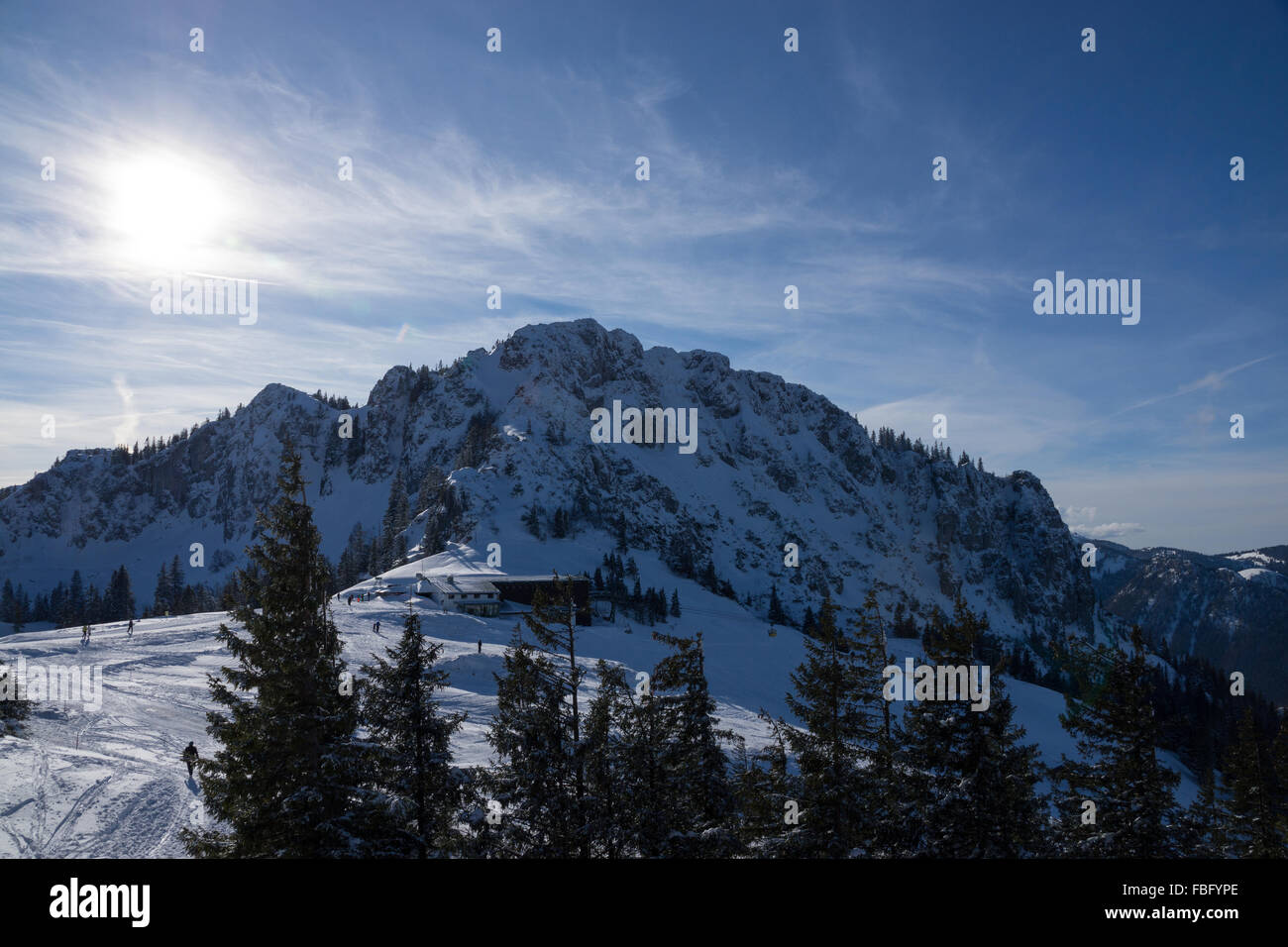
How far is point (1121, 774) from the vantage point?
1596cm

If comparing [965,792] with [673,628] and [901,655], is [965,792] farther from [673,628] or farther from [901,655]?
[901,655]

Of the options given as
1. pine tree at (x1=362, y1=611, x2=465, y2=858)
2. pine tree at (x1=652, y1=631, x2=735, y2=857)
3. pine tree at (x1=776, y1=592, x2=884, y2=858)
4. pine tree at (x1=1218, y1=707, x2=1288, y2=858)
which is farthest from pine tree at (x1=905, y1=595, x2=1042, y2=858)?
pine tree at (x1=1218, y1=707, x2=1288, y2=858)

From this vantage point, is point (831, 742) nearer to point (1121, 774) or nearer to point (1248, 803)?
point (1121, 774)

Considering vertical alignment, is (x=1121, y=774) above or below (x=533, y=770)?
A: below

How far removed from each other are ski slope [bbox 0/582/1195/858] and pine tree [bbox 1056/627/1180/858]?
22.5 meters

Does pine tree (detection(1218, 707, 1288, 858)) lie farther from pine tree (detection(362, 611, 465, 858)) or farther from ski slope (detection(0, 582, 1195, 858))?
pine tree (detection(362, 611, 465, 858))

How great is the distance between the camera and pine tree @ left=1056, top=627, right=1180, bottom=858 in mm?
15344

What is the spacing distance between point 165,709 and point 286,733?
29394 mm

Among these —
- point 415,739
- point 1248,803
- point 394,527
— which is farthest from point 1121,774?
point 394,527

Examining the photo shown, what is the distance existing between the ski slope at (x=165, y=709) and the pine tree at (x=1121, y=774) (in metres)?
22.5

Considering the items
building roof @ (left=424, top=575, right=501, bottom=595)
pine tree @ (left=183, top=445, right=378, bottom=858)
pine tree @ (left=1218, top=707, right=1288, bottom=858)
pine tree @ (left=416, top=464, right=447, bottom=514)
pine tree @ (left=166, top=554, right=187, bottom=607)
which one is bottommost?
pine tree @ (left=166, top=554, right=187, bottom=607)
